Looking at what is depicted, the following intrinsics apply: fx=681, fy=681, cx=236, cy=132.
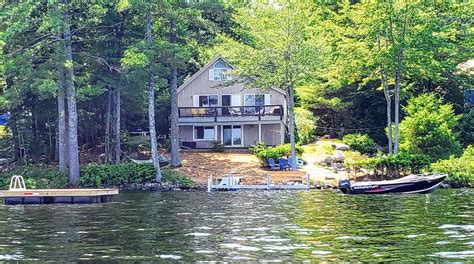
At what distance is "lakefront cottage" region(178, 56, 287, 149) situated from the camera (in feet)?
171

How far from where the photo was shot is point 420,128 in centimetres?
4222

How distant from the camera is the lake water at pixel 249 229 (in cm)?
1684

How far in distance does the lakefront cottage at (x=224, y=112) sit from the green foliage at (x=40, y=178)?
13629 mm

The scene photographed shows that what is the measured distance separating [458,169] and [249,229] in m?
20.8

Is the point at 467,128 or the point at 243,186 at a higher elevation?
the point at 467,128

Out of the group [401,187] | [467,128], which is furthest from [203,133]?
[401,187]

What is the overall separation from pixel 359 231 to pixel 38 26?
27101 millimetres

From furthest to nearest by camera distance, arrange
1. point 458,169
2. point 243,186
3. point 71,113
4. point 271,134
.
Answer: point 271,134, point 71,113, point 243,186, point 458,169

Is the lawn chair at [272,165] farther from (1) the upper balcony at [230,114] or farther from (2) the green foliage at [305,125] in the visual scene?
(1) the upper balcony at [230,114]

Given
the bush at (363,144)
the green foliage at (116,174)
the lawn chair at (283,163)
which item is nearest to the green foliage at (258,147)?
the lawn chair at (283,163)

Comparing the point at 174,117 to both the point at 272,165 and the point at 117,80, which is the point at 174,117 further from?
the point at 272,165

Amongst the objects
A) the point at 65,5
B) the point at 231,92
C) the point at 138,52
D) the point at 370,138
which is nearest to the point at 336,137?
the point at 370,138

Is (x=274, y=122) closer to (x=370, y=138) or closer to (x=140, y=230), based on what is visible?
(x=370, y=138)

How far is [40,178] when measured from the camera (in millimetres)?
40688
